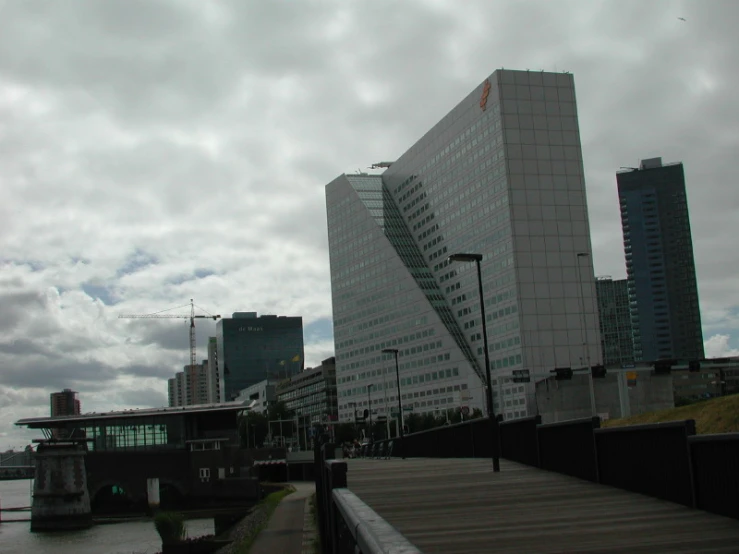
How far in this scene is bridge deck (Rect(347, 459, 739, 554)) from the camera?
9.27 meters

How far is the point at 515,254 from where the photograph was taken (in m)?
152

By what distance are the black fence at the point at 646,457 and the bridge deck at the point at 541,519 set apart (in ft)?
0.72

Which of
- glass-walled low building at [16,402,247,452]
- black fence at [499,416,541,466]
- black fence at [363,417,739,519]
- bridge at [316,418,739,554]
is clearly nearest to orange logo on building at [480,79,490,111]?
glass-walled low building at [16,402,247,452]

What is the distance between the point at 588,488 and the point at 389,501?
3303mm

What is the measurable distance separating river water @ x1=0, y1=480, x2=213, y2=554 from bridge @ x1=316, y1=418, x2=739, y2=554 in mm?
52519

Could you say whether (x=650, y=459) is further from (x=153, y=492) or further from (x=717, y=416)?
(x=153, y=492)

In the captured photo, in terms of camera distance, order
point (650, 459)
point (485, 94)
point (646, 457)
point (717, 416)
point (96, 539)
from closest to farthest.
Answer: point (650, 459)
point (646, 457)
point (717, 416)
point (96, 539)
point (485, 94)

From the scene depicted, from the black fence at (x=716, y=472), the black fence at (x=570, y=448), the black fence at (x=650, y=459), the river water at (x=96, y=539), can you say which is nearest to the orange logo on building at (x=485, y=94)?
the river water at (x=96, y=539)

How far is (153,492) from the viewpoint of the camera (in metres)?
116

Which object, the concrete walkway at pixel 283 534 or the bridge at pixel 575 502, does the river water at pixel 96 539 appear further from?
the bridge at pixel 575 502

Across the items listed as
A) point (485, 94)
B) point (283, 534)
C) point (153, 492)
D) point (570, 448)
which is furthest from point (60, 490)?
point (485, 94)

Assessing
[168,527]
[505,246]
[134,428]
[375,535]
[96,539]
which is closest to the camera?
[375,535]

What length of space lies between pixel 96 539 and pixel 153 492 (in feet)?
111

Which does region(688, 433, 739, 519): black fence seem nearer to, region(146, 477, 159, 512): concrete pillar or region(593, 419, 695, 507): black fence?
region(593, 419, 695, 507): black fence
